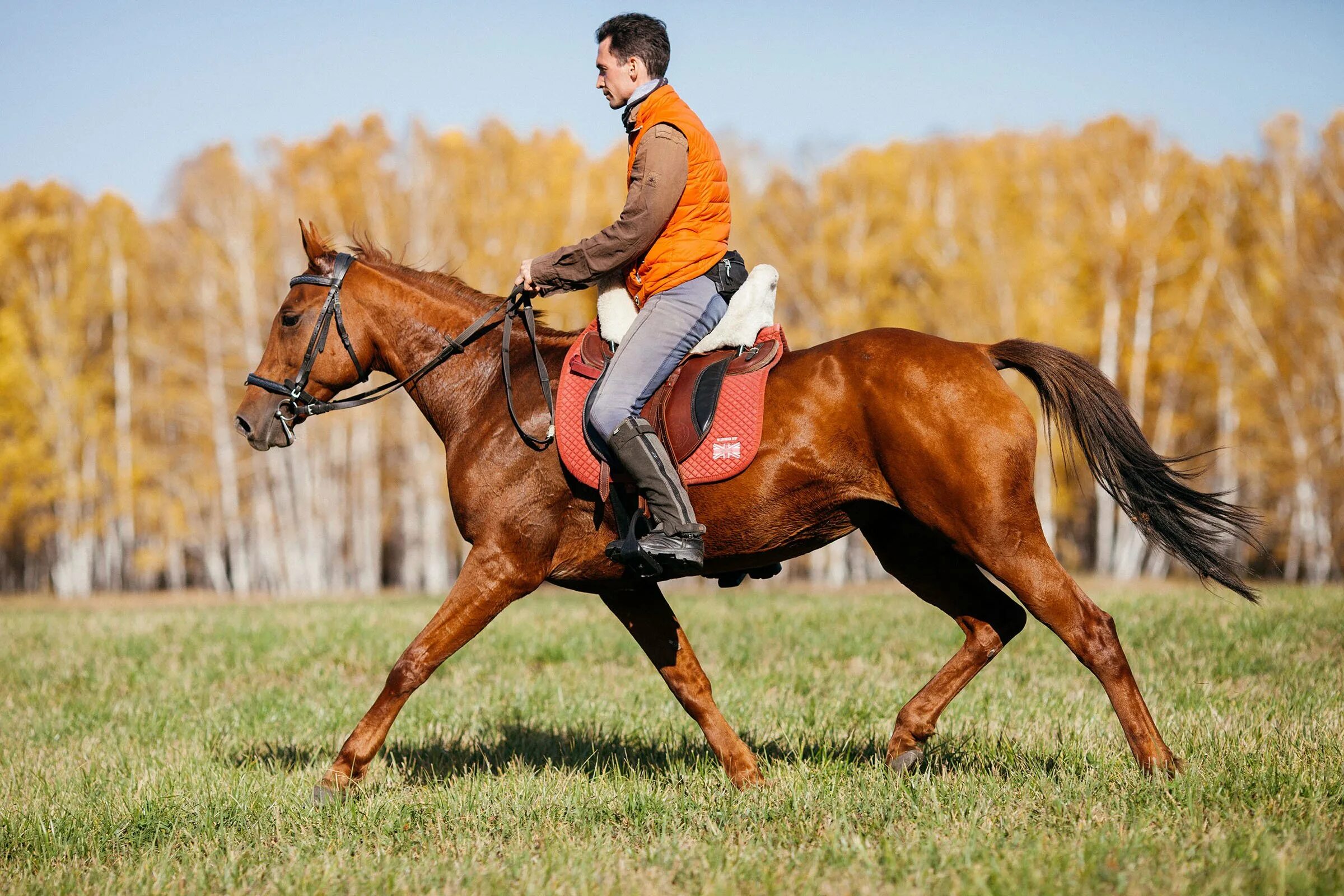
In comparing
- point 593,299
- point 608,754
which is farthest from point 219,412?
point 608,754

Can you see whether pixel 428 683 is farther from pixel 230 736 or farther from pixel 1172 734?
pixel 1172 734

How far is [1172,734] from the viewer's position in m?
5.87

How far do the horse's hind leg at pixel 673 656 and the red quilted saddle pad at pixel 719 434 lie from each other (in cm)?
82

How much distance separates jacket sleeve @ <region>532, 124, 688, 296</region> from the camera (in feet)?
17.2

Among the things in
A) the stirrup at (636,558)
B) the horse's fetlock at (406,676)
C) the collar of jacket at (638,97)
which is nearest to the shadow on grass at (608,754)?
the horse's fetlock at (406,676)

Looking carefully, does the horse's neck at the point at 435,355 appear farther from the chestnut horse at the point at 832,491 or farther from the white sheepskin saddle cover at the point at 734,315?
the white sheepskin saddle cover at the point at 734,315

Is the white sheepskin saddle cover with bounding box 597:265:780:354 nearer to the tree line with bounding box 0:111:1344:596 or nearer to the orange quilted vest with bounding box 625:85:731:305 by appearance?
the orange quilted vest with bounding box 625:85:731:305

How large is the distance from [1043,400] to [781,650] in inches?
181

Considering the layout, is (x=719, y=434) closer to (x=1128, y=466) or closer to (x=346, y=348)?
(x=1128, y=466)

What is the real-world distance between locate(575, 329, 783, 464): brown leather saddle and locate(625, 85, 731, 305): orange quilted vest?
1.32ft

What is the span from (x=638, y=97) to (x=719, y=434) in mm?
1685

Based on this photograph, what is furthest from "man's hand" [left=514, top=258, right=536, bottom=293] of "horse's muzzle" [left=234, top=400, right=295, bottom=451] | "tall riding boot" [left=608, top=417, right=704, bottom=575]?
"horse's muzzle" [left=234, top=400, right=295, bottom=451]

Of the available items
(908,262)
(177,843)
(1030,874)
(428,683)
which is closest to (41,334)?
(908,262)

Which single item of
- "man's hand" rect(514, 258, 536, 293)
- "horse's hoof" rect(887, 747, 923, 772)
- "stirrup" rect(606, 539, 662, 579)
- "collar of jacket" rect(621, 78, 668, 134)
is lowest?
"horse's hoof" rect(887, 747, 923, 772)
